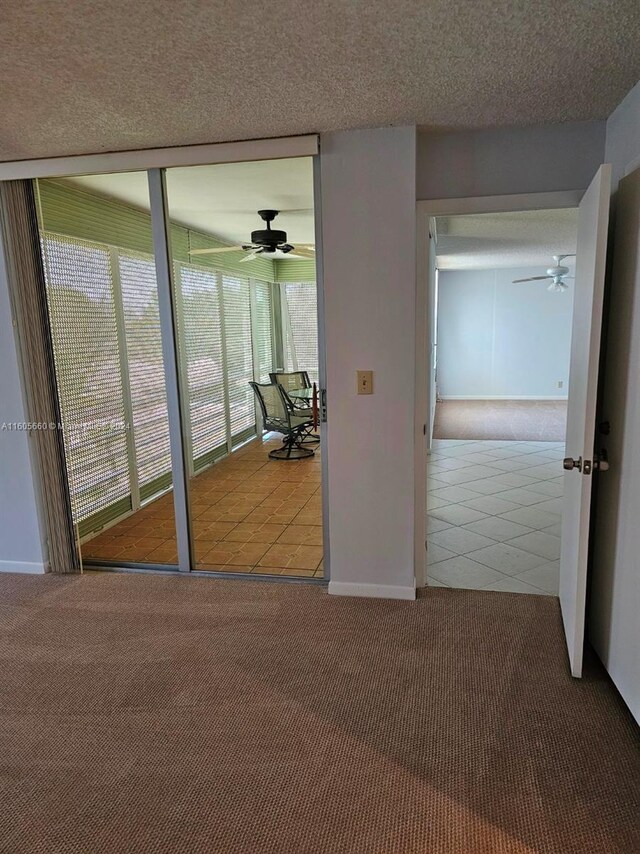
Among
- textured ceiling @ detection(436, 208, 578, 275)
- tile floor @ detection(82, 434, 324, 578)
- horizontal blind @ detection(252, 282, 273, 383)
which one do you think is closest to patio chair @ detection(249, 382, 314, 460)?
tile floor @ detection(82, 434, 324, 578)

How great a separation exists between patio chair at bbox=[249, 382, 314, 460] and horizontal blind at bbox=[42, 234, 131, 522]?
2.04 metres

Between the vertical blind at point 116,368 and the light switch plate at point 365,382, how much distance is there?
43.7 inches

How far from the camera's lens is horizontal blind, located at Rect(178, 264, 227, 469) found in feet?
16.6

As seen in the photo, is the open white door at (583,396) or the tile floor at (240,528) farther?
the tile floor at (240,528)

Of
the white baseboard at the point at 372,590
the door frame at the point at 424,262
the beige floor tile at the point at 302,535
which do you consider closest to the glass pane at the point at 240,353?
the beige floor tile at the point at 302,535

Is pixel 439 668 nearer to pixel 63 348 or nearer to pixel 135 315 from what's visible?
pixel 63 348

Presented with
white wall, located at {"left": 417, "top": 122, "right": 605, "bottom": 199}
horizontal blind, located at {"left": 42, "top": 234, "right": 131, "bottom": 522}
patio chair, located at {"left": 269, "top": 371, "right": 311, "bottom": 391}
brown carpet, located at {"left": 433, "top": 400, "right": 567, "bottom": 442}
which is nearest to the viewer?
white wall, located at {"left": 417, "top": 122, "right": 605, "bottom": 199}

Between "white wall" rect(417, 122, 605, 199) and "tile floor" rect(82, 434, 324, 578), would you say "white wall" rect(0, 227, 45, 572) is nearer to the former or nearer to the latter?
"tile floor" rect(82, 434, 324, 578)

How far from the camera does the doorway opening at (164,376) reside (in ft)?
10.8

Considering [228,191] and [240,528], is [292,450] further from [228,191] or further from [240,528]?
[228,191]

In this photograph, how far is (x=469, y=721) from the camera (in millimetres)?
1962

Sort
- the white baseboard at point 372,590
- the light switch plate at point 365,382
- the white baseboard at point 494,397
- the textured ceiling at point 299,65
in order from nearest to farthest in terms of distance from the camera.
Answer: the textured ceiling at point 299,65 → the light switch plate at point 365,382 → the white baseboard at point 372,590 → the white baseboard at point 494,397

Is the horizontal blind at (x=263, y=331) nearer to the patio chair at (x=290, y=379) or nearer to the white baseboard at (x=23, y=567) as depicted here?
the patio chair at (x=290, y=379)

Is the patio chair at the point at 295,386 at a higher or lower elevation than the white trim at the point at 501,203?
lower
